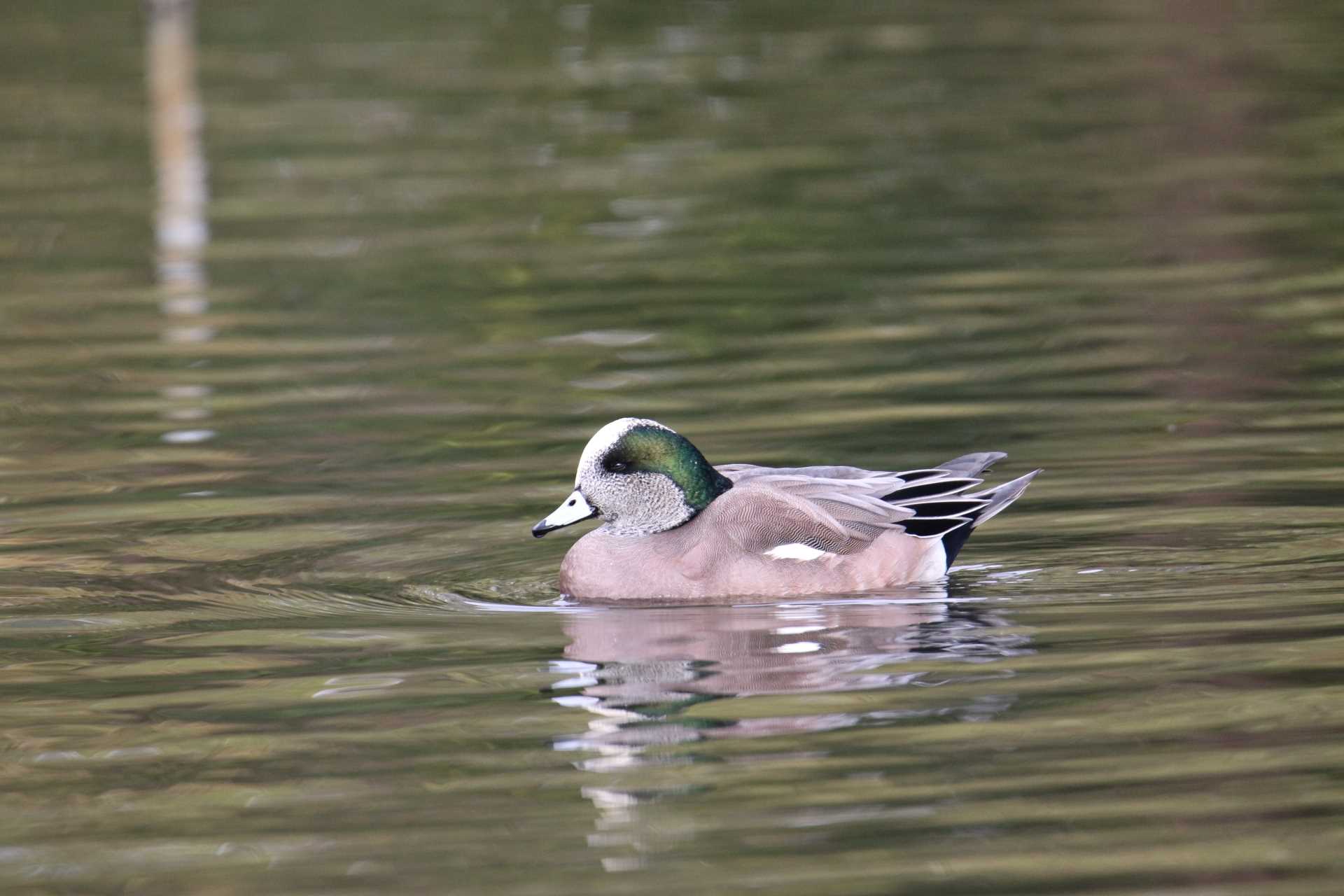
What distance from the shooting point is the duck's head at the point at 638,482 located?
310 inches

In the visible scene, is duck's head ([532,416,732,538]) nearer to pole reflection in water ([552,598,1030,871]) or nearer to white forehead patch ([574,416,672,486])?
white forehead patch ([574,416,672,486])

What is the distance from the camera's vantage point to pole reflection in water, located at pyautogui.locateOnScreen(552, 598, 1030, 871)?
5988 mm

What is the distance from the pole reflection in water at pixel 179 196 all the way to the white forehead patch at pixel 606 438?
2974 mm

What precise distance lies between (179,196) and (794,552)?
397 inches

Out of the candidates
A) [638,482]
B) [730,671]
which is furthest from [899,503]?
[730,671]

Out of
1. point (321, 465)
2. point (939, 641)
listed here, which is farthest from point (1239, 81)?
point (939, 641)

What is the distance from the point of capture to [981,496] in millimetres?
7922

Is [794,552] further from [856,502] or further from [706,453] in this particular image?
[706,453]

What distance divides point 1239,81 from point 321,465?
11567mm

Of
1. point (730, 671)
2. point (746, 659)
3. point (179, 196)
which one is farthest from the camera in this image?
point (179, 196)

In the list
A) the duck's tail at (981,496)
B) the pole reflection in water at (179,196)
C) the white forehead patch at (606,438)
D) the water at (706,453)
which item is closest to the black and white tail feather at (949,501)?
the duck's tail at (981,496)

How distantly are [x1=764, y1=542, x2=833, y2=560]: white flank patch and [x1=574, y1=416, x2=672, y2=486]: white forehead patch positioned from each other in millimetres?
579

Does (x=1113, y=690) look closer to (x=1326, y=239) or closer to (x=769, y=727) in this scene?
(x=769, y=727)

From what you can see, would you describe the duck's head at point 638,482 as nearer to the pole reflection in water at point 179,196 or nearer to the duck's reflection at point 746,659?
the duck's reflection at point 746,659
